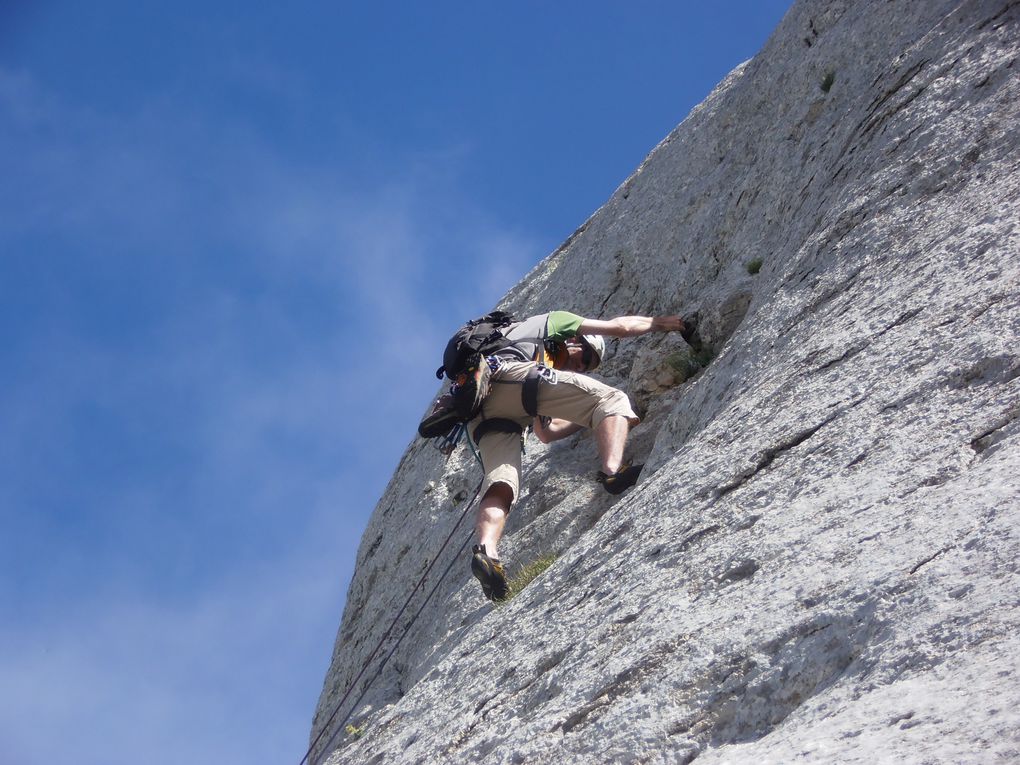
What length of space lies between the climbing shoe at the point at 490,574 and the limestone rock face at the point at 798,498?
12.9 inches

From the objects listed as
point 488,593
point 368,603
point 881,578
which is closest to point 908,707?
point 881,578

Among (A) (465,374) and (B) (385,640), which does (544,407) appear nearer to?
(A) (465,374)

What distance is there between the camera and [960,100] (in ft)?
25.6

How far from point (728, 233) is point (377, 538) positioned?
5.16 m

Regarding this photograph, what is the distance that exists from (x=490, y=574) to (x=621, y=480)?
1241 mm

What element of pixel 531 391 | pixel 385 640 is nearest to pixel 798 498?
A: pixel 531 391

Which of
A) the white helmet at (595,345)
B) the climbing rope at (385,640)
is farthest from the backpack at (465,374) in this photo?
the climbing rope at (385,640)

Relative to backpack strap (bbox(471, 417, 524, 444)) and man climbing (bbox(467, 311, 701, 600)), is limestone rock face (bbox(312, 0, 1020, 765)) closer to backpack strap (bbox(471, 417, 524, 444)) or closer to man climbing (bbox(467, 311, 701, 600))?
man climbing (bbox(467, 311, 701, 600))

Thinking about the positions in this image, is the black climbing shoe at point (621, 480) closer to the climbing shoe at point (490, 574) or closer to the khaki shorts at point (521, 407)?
the khaki shorts at point (521, 407)

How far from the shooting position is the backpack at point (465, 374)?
9.46 m

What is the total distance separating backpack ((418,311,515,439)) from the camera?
31.0ft

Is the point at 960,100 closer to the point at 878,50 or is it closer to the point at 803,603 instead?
the point at 878,50

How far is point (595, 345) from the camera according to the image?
10508mm

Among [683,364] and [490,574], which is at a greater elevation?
[683,364]
